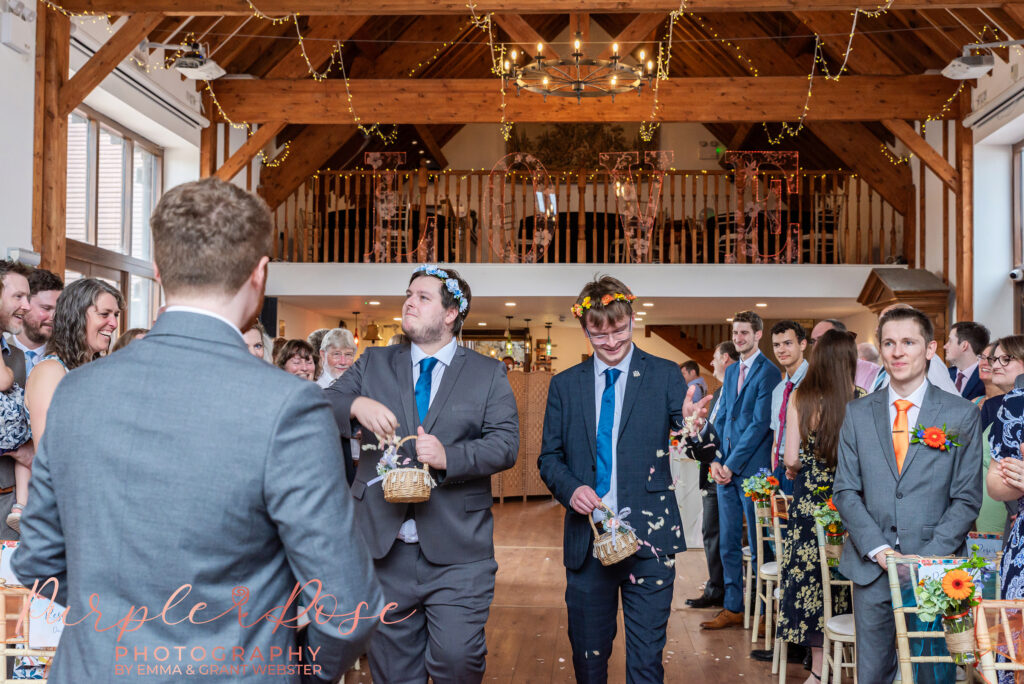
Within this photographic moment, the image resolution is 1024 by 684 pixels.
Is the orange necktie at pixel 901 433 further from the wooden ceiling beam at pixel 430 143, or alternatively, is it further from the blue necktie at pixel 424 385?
the wooden ceiling beam at pixel 430 143

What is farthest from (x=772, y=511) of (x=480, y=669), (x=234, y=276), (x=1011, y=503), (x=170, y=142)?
(x=170, y=142)

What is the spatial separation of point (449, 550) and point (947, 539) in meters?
1.57

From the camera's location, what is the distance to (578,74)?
7.86m

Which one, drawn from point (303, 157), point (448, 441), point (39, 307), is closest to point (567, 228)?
point (303, 157)

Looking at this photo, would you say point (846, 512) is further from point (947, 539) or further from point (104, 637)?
point (104, 637)

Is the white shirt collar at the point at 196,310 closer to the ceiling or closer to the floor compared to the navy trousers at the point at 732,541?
closer to the ceiling

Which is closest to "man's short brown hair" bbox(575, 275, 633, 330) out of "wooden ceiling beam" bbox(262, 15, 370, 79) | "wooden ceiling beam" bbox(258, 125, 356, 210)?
"wooden ceiling beam" bbox(262, 15, 370, 79)

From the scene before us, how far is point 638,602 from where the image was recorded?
3.08 metres

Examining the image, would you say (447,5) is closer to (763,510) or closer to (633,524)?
(763,510)

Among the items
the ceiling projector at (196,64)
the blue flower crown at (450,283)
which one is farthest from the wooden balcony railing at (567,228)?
the blue flower crown at (450,283)

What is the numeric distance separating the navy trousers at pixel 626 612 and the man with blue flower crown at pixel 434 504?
1.43 ft

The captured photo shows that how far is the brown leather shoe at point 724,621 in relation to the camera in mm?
5332

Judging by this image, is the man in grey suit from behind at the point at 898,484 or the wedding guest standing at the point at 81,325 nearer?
the wedding guest standing at the point at 81,325

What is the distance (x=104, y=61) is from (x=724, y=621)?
5794 mm
